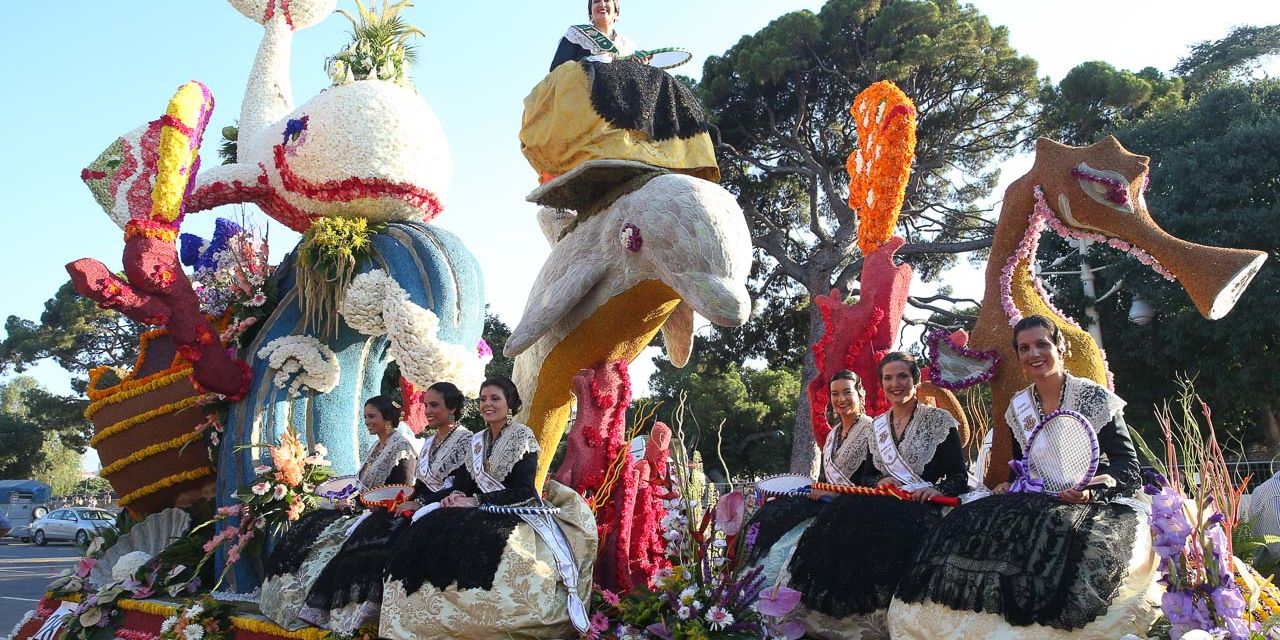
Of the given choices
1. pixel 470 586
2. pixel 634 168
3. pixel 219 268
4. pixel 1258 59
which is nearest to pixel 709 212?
pixel 634 168

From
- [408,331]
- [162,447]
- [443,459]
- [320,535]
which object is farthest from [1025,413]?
[162,447]

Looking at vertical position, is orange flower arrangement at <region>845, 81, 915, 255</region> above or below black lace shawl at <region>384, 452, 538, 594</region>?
above

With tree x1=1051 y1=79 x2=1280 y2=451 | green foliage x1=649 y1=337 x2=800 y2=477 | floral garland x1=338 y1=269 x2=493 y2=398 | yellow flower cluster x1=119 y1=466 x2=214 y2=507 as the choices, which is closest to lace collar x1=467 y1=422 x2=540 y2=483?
floral garland x1=338 y1=269 x2=493 y2=398

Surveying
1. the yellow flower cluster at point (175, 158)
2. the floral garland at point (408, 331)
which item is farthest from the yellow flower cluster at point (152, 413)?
the floral garland at point (408, 331)

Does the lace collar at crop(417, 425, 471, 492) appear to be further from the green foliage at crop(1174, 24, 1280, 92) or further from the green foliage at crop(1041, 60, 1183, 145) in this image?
the green foliage at crop(1174, 24, 1280, 92)

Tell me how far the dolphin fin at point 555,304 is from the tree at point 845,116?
1014cm

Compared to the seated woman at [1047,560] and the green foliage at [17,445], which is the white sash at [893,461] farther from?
the green foliage at [17,445]

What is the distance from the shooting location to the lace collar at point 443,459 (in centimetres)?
421

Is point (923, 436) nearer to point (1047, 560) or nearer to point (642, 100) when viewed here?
point (1047, 560)

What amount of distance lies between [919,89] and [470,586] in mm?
12936

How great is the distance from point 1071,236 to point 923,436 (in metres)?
1.15

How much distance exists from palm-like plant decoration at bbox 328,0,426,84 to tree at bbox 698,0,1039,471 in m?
8.62

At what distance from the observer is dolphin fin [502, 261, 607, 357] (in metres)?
4.35

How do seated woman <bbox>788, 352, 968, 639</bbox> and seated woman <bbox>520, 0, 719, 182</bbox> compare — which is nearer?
seated woman <bbox>788, 352, 968, 639</bbox>
